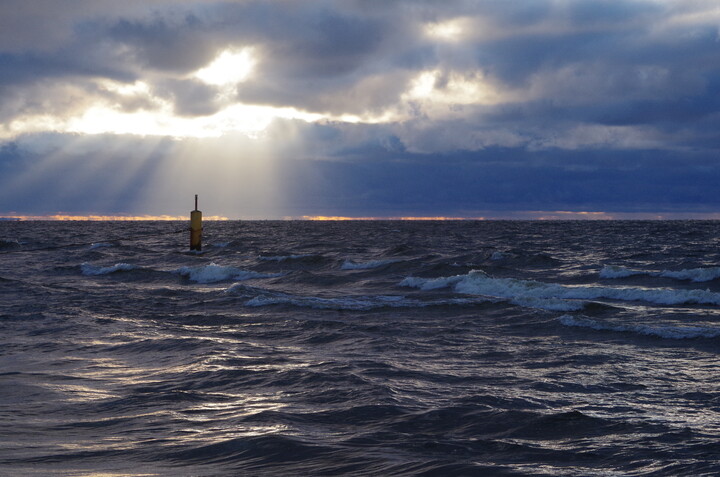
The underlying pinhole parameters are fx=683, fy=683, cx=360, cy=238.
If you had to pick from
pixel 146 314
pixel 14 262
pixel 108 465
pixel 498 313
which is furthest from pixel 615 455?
pixel 14 262

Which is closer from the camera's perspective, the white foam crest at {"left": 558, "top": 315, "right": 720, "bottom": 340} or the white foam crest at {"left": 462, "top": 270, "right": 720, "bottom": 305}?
the white foam crest at {"left": 558, "top": 315, "right": 720, "bottom": 340}

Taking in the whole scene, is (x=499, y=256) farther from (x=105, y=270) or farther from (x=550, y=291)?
(x=105, y=270)

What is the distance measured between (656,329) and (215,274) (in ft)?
61.0

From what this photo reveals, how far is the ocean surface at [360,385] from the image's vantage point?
6219 millimetres

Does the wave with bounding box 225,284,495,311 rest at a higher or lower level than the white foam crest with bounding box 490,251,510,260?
lower

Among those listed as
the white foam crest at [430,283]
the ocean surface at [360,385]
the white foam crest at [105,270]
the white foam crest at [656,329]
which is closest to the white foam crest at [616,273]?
the ocean surface at [360,385]

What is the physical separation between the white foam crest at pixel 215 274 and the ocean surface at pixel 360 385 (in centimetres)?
676

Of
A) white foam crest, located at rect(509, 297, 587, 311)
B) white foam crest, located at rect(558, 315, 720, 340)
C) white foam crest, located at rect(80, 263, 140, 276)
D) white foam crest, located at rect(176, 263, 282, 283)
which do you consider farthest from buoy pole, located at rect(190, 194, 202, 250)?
white foam crest, located at rect(558, 315, 720, 340)

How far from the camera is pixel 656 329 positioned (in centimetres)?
1388

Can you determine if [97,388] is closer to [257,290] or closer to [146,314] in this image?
[146,314]

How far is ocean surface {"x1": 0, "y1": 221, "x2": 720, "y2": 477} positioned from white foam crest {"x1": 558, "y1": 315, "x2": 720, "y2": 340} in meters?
0.08

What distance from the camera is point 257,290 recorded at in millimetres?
22719

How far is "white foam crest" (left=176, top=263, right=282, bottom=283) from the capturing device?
90.7 ft

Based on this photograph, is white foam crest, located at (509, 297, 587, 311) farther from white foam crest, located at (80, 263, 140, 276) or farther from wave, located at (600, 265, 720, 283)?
white foam crest, located at (80, 263, 140, 276)
